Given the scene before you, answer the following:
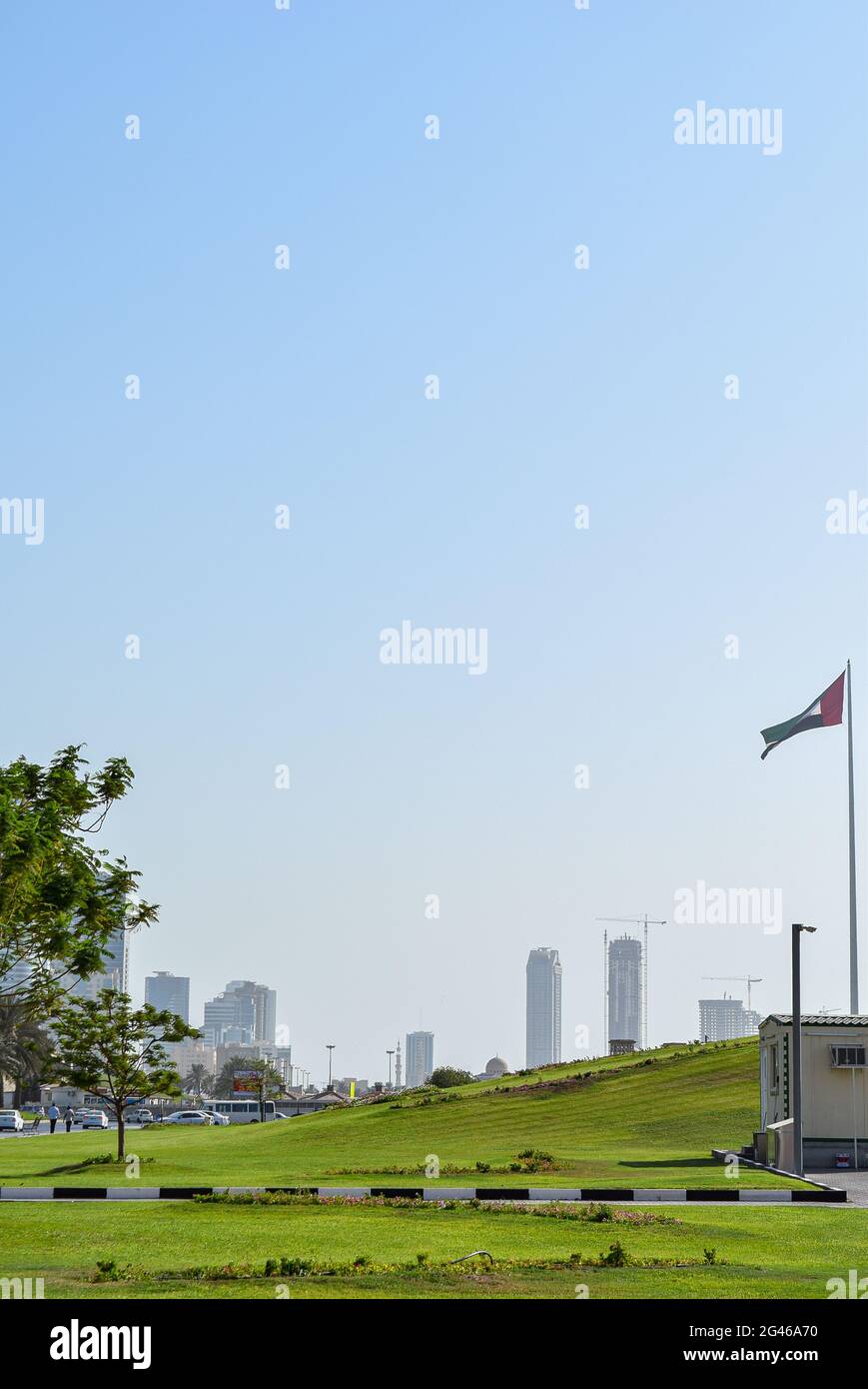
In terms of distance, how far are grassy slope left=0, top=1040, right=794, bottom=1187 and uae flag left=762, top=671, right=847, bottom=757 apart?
13.0 metres

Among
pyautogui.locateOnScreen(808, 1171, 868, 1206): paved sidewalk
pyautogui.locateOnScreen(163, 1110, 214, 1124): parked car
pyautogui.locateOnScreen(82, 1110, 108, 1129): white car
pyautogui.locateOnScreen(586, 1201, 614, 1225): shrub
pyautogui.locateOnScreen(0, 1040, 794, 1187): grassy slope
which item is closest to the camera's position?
pyautogui.locateOnScreen(586, 1201, 614, 1225): shrub

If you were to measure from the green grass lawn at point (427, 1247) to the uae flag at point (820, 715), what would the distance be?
89.2 feet

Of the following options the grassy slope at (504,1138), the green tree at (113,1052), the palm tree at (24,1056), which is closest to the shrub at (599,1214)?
the grassy slope at (504,1138)

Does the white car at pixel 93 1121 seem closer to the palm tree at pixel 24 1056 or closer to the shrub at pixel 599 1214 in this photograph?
the palm tree at pixel 24 1056

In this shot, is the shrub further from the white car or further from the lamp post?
the white car

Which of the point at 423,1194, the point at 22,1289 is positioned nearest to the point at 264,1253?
the point at 22,1289

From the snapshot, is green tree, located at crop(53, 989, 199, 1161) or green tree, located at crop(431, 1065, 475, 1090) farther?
green tree, located at crop(431, 1065, 475, 1090)

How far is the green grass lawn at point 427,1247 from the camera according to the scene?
16.4 meters

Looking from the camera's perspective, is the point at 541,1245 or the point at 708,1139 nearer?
the point at 541,1245

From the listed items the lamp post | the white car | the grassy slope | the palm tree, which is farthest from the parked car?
the lamp post

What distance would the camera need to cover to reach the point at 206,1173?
121 feet

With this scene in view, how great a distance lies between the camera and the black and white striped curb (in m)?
28.4
